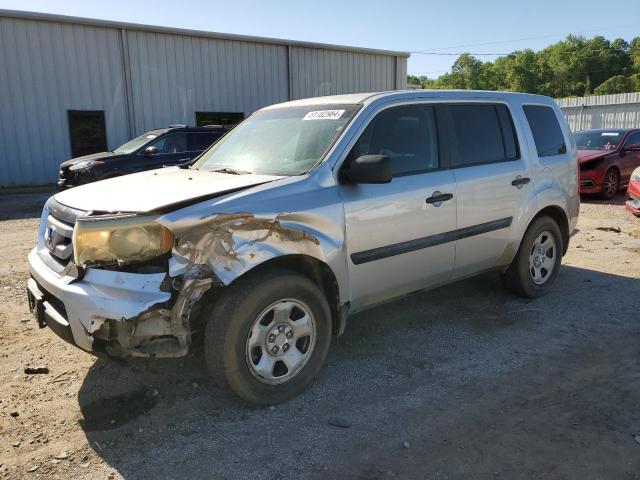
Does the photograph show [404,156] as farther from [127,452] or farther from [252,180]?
[127,452]

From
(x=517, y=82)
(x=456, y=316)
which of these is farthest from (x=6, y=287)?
(x=517, y=82)

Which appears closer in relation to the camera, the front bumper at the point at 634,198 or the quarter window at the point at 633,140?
the front bumper at the point at 634,198

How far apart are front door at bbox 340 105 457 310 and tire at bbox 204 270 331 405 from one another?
0.42 metres

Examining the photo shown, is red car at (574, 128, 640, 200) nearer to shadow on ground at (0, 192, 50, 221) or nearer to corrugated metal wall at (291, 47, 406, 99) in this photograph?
corrugated metal wall at (291, 47, 406, 99)

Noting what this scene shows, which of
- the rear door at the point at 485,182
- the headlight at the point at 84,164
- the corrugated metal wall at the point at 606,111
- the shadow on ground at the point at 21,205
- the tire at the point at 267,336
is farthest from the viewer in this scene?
the corrugated metal wall at the point at 606,111

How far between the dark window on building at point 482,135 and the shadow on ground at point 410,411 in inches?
57.0

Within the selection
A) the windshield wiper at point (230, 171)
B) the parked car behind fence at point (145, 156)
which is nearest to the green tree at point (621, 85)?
the parked car behind fence at point (145, 156)

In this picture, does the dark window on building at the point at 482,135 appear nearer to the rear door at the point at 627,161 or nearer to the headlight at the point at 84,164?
the rear door at the point at 627,161

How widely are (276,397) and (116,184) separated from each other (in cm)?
184

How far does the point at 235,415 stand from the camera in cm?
324

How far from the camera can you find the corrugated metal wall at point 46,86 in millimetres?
15375

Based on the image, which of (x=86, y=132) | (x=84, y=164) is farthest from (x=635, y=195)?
(x=86, y=132)

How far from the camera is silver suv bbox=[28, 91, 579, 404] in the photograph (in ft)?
9.61

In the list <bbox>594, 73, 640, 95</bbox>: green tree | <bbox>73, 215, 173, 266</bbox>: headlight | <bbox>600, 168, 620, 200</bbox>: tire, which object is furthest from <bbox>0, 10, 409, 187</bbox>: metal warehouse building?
<bbox>594, 73, 640, 95</bbox>: green tree
